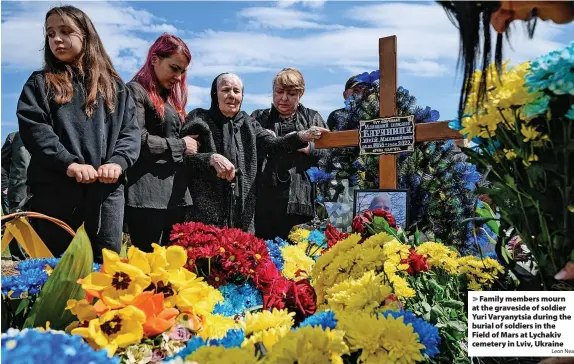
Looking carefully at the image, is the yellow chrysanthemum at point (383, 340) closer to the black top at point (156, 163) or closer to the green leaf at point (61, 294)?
the green leaf at point (61, 294)

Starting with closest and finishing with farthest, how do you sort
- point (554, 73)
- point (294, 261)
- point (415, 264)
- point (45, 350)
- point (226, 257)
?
1. point (45, 350)
2. point (554, 73)
3. point (415, 264)
4. point (226, 257)
5. point (294, 261)

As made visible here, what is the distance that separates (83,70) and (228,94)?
0.95m

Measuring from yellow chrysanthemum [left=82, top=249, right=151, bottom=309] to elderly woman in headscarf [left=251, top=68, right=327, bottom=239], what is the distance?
2.27m

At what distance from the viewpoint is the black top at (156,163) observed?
2.67 metres

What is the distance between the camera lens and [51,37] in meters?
2.09

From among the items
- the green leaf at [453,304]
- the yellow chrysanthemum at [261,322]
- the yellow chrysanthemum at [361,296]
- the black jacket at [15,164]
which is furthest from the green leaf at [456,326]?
the black jacket at [15,164]

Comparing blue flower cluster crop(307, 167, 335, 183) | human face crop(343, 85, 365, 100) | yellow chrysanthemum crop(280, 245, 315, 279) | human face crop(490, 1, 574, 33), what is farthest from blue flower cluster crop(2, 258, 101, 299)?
human face crop(343, 85, 365, 100)

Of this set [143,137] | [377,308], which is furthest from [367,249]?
[143,137]

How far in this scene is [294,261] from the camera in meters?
2.12

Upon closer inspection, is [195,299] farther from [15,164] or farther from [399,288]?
[15,164]

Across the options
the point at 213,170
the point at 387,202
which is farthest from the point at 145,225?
the point at 387,202

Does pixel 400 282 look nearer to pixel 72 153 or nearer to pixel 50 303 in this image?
pixel 50 303

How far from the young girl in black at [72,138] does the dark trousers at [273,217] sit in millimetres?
1272

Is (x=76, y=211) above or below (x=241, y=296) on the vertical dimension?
above
